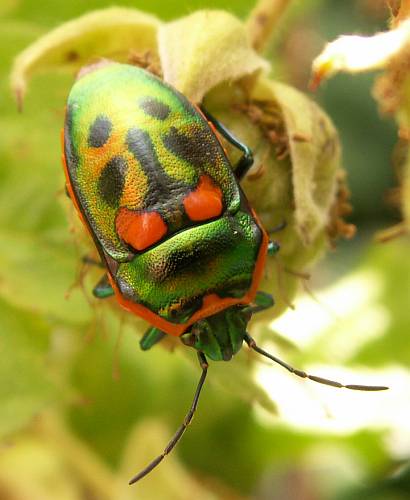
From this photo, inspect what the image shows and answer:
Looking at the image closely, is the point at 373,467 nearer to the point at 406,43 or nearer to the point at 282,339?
the point at 282,339

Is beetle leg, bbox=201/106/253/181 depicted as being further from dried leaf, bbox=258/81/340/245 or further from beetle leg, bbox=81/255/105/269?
beetle leg, bbox=81/255/105/269

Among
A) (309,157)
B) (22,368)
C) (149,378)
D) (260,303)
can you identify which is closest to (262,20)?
(309,157)

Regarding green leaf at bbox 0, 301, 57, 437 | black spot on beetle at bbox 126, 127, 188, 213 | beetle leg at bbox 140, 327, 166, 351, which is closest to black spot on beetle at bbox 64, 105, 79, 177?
black spot on beetle at bbox 126, 127, 188, 213

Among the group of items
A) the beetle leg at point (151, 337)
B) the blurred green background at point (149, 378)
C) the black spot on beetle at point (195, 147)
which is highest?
the black spot on beetle at point (195, 147)

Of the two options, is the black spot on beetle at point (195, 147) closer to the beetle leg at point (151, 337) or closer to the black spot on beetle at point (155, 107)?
the black spot on beetle at point (155, 107)

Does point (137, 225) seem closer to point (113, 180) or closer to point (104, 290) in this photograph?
point (113, 180)

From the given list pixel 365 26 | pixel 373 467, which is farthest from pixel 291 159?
pixel 365 26

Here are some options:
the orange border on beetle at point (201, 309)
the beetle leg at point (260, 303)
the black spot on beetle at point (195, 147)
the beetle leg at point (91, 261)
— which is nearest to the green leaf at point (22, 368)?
the beetle leg at point (91, 261)

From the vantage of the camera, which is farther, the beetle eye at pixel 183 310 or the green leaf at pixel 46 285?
the green leaf at pixel 46 285
